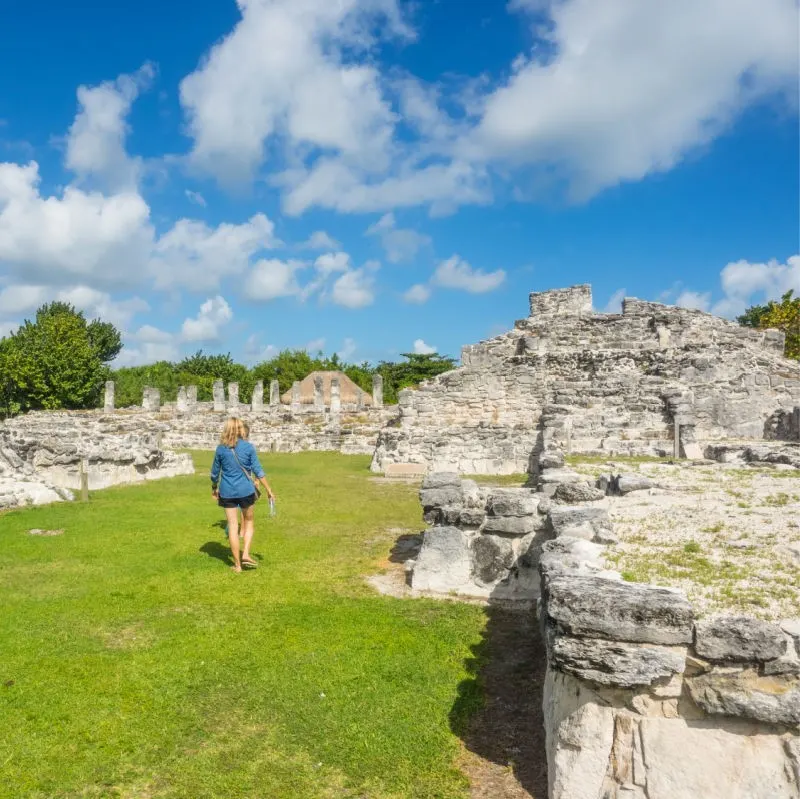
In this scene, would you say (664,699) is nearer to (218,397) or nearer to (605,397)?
(605,397)

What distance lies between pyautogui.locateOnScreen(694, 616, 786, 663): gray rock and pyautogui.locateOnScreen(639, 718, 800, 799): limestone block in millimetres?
296

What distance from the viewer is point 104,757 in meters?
3.26

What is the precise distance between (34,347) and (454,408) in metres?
34.6

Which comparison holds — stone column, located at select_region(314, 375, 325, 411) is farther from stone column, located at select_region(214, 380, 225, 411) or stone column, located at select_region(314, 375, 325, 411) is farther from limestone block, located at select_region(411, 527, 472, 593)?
limestone block, located at select_region(411, 527, 472, 593)

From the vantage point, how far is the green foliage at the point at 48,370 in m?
38.6

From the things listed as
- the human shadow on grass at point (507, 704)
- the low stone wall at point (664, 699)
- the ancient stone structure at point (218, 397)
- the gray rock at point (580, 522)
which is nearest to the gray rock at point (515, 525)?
the gray rock at point (580, 522)

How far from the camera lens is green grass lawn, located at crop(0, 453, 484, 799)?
3146 millimetres

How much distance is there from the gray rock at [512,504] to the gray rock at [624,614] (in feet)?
10.2

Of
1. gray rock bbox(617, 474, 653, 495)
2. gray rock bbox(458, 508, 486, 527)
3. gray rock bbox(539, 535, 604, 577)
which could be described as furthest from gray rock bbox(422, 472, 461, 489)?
gray rock bbox(539, 535, 604, 577)

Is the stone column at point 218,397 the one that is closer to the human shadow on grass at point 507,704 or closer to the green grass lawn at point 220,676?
the green grass lawn at point 220,676

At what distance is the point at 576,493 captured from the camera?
21.2 feet

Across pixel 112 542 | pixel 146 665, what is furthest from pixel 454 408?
pixel 146 665

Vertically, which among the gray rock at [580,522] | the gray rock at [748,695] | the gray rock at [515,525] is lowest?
the gray rock at [748,695]

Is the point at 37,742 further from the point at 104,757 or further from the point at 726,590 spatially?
the point at 726,590
